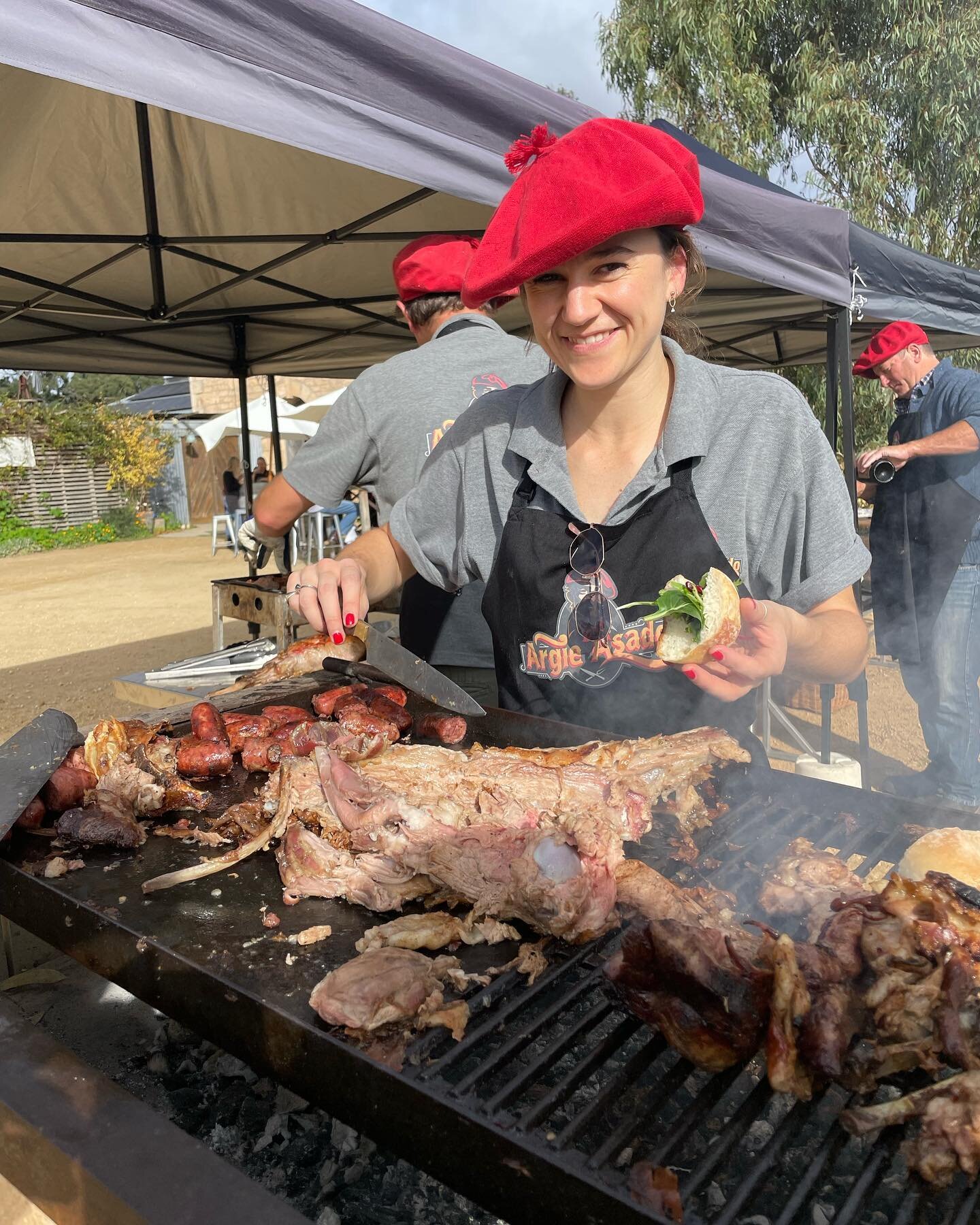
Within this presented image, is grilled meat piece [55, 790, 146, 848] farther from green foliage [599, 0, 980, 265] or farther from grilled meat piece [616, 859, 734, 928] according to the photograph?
green foliage [599, 0, 980, 265]

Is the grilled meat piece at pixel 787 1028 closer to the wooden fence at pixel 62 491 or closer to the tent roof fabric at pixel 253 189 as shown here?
the tent roof fabric at pixel 253 189

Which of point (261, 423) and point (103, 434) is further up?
point (103, 434)

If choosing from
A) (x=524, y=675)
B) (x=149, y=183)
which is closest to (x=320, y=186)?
(x=149, y=183)

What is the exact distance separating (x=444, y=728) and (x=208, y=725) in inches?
28.6

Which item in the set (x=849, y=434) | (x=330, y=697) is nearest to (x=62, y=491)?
(x=849, y=434)

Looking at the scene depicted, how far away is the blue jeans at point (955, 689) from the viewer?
618cm

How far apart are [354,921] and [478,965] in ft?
1.04

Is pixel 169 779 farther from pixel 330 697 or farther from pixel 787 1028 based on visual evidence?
pixel 787 1028

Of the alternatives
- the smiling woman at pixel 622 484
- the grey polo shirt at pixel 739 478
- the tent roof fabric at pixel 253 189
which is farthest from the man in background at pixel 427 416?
the grey polo shirt at pixel 739 478

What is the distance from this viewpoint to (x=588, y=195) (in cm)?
215

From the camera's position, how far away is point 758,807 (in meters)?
→ 2.26

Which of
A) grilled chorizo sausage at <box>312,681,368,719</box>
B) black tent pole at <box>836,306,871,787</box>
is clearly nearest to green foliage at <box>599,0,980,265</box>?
black tent pole at <box>836,306,871,787</box>

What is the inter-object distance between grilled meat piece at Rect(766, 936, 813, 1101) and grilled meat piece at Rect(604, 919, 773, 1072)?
0.03 m

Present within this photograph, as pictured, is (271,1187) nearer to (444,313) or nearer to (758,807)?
(758,807)
